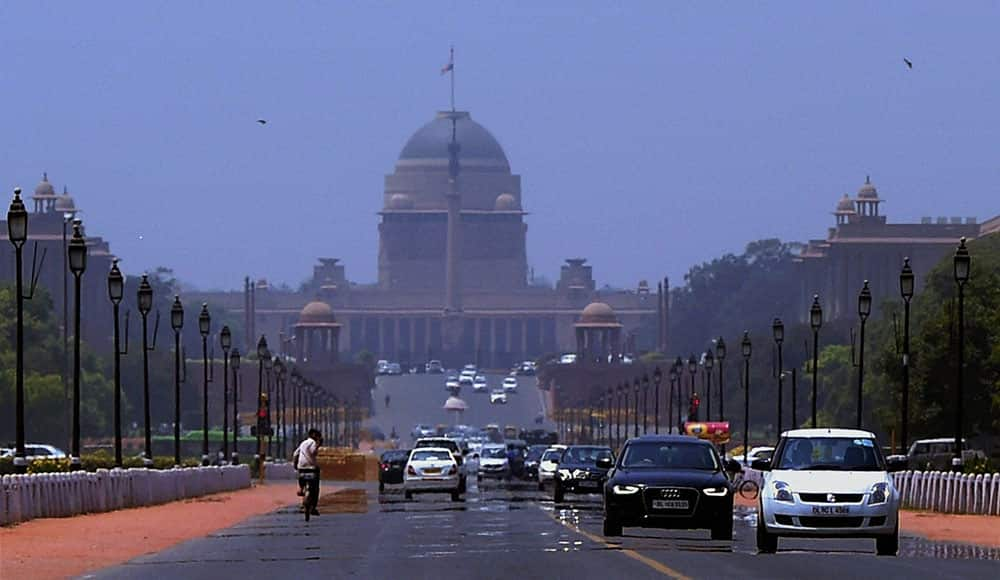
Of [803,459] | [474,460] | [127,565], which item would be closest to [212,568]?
[127,565]

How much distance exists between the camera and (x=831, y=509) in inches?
1166

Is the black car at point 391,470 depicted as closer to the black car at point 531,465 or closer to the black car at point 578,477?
the black car at point 531,465

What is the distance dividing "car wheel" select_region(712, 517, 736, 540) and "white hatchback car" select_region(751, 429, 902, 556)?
2434 millimetres

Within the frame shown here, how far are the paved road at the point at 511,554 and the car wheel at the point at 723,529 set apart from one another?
323 millimetres

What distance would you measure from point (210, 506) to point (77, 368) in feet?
12.6

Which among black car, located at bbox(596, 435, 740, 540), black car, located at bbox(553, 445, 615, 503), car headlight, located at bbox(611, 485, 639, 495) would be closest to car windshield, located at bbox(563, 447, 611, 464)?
black car, located at bbox(553, 445, 615, 503)

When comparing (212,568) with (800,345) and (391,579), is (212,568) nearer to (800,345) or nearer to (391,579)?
(391,579)

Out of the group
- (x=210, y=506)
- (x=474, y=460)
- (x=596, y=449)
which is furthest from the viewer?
(x=474, y=460)

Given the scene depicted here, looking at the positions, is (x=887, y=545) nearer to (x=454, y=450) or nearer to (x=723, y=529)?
(x=723, y=529)

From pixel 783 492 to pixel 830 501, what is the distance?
0.54m

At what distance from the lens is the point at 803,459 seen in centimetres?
3067

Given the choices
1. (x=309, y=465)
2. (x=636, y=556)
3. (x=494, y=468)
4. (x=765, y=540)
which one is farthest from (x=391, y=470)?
(x=636, y=556)

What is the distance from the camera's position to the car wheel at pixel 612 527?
109 ft

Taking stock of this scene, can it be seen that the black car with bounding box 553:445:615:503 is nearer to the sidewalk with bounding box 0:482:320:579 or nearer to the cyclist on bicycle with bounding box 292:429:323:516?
the sidewalk with bounding box 0:482:320:579
